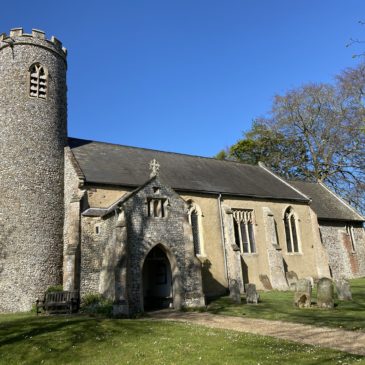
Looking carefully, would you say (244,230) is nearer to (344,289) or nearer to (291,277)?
(291,277)

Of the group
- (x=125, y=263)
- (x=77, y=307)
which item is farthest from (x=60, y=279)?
(x=125, y=263)

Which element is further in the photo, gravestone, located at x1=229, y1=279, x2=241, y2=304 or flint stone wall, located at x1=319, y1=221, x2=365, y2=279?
flint stone wall, located at x1=319, y1=221, x2=365, y2=279

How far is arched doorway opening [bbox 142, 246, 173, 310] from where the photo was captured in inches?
772

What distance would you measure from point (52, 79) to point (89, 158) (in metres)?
5.34

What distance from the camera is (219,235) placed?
985 inches

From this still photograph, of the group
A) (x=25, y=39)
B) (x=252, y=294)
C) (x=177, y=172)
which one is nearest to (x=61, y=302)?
(x=252, y=294)

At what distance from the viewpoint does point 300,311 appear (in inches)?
631

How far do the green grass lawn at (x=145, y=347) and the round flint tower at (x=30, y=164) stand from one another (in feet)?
23.6

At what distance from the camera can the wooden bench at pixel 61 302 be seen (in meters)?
17.1

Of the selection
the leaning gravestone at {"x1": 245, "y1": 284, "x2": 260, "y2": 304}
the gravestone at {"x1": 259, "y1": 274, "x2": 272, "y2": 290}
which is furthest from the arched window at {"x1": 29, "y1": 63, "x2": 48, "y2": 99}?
the gravestone at {"x1": 259, "y1": 274, "x2": 272, "y2": 290}

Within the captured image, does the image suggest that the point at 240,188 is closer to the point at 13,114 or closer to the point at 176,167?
the point at 176,167

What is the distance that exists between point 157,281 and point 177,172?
855 centimetres

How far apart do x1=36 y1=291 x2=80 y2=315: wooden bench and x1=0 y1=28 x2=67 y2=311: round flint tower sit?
9.74ft

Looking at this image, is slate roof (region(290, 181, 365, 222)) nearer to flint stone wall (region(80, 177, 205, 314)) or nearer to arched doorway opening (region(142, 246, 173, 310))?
arched doorway opening (region(142, 246, 173, 310))
